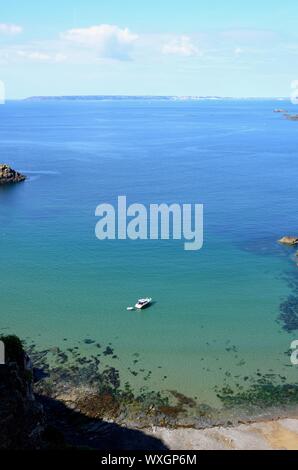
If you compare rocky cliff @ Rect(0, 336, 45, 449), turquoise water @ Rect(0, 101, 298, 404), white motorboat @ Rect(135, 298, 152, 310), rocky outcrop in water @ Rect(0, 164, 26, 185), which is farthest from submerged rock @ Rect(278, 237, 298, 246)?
rocky outcrop in water @ Rect(0, 164, 26, 185)

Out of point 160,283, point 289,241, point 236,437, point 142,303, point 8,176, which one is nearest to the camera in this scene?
point 236,437

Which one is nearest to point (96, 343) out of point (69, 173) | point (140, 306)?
point (140, 306)

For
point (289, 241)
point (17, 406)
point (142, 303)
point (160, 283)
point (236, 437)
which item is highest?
point (289, 241)

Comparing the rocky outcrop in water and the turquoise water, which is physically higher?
the rocky outcrop in water

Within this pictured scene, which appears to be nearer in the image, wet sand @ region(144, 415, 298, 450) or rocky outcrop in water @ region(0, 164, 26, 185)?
wet sand @ region(144, 415, 298, 450)

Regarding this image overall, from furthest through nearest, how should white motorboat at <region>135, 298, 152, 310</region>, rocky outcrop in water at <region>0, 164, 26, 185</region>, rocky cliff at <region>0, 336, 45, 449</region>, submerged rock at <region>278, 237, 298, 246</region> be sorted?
rocky outcrop in water at <region>0, 164, 26, 185</region> < submerged rock at <region>278, 237, 298, 246</region> < white motorboat at <region>135, 298, 152, 310</region> < rocky cliff at <region>0, 336, 45, 449</region>

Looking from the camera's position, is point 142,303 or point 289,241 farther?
point 289,241

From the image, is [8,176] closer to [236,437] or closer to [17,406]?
[17,406]

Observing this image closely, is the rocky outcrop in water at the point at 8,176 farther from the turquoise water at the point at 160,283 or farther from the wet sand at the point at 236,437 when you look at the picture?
the wet sand at the point at 236,437

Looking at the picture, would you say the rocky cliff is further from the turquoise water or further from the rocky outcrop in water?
the rocky outcrop in water

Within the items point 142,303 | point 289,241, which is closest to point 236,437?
point 142,303

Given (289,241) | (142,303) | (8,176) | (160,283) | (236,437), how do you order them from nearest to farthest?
1. (236,437)
2. (142,303)
3. (160,283)
4. (289,241)
5. (8,176)
